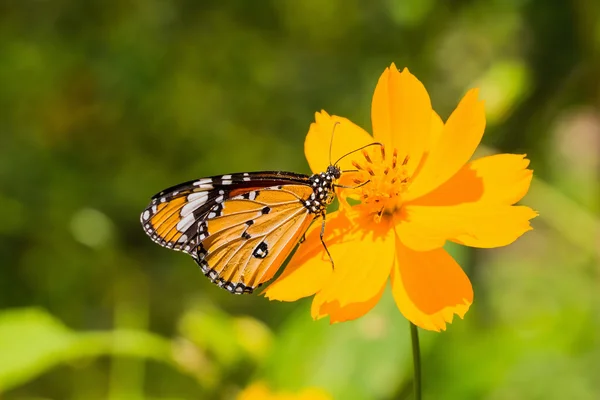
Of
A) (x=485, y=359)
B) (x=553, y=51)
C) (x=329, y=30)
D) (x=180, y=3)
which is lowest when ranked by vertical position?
(x=485, y=359)

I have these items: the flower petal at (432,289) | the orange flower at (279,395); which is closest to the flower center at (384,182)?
the flower petal at (432,289)

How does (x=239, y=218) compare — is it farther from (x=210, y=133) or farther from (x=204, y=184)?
(x=210, y=133)

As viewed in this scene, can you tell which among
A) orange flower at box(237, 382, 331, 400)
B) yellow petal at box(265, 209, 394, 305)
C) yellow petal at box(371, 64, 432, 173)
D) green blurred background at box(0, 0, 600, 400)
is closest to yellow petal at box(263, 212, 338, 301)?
yellow petal at box(265, 209, 394, 305)

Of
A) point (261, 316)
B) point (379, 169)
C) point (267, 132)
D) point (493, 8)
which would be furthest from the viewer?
point (267, 132)

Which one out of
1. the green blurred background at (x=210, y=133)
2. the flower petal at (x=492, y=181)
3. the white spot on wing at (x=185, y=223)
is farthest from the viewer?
the green blurred background at (x=210, y=133)

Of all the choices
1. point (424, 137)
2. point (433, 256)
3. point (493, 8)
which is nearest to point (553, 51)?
point (493, 8)

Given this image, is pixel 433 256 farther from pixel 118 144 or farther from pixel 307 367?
pixel 118 144

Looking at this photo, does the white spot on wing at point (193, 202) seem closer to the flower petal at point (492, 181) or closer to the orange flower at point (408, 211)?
the orange flower at point (408, 211)
